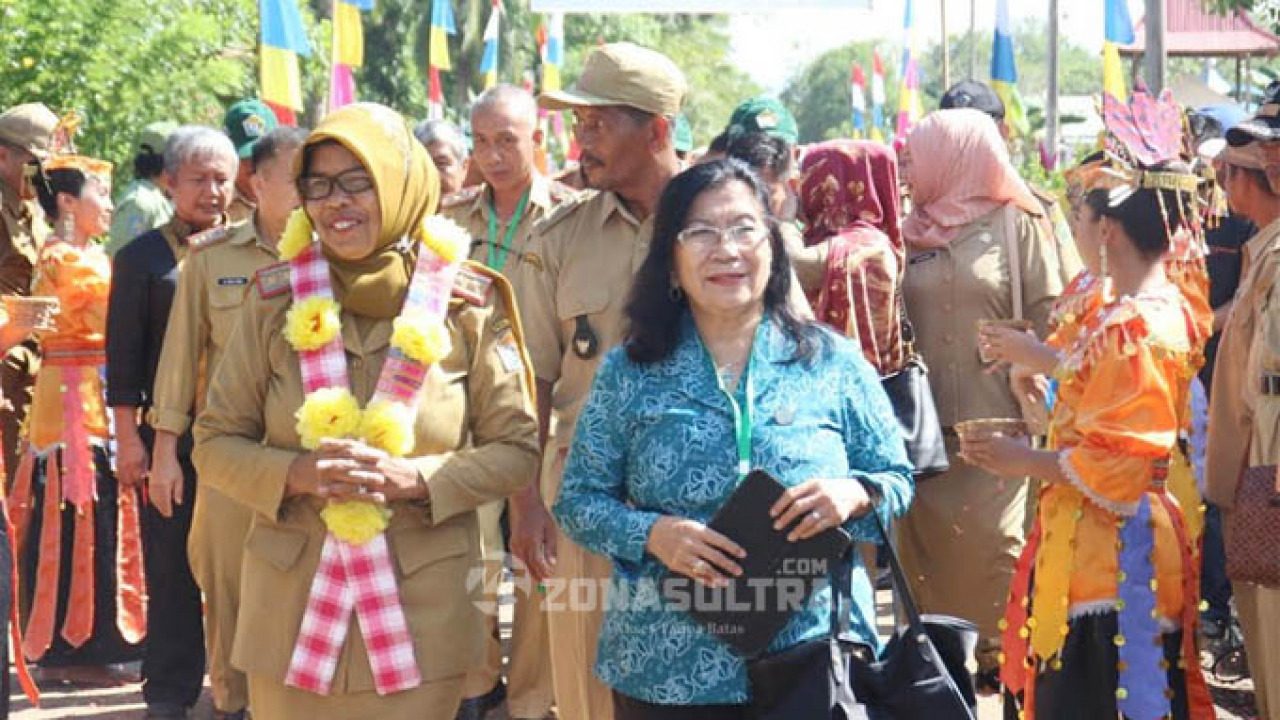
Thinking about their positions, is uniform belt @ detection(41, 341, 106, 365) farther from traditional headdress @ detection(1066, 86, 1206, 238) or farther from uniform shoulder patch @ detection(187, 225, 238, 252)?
traditional headdress @ detection(1066, 86, 1206, 238)

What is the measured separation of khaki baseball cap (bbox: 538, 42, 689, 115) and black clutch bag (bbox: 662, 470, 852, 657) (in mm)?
1796

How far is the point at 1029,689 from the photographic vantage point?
529cm

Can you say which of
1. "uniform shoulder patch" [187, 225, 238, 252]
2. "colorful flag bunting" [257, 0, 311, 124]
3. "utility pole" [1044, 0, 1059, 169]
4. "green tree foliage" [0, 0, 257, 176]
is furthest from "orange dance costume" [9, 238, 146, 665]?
"utility pole" [1044, 0, 1059, 169]

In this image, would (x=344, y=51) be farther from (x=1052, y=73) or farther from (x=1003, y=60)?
(x=1052, y=73)

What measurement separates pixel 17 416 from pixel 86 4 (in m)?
5.58

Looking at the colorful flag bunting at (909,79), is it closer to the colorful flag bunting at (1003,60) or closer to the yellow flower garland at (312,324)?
the colorful flag bunting at (1003,60)

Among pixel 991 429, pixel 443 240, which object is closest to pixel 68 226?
pixel 443 240

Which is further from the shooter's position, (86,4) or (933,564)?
(86,4)

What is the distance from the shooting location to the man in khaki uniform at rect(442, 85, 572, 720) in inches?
287

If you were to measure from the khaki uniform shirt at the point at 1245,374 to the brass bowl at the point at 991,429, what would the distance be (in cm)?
66

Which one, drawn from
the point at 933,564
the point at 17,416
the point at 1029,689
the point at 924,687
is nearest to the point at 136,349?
the point at 17,416

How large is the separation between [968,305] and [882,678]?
2969mm

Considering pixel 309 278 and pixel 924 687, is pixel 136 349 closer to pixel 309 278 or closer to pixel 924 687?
pixel 309 278

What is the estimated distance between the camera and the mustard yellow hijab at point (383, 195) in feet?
14.5
